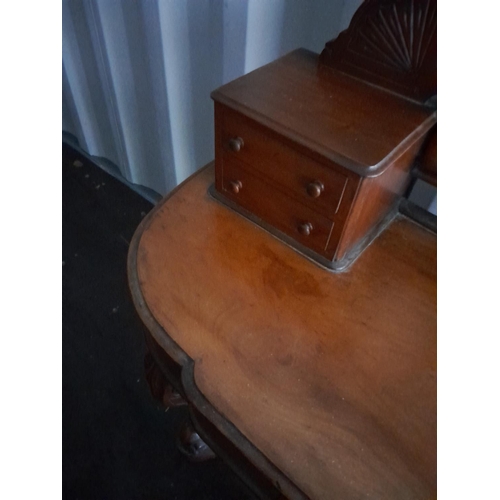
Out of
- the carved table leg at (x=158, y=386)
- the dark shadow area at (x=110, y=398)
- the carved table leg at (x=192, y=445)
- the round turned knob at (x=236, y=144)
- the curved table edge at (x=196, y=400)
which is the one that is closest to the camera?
the curved table edge at (x=196, y=400)

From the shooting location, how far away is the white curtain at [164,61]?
31.5 inches

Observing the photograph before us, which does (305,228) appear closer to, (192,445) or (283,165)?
(283,165)

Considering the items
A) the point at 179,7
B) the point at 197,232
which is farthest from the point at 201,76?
the point at 197,232

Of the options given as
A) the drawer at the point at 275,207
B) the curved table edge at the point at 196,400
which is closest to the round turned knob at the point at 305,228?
the drawer at the point at 275,207

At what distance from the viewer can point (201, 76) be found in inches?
39.3

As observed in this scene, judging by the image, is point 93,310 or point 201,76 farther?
point 93,310

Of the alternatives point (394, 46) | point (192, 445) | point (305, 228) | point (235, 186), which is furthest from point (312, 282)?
point (192, 445)

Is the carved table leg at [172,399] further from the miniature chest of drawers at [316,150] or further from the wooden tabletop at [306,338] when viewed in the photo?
the miniature chest of drawers at [316,150]

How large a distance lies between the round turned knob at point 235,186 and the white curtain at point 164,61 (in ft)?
1.15

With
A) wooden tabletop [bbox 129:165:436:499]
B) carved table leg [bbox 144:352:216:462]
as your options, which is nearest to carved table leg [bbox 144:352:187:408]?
carved table leg [bbox 144:352:216:462]
